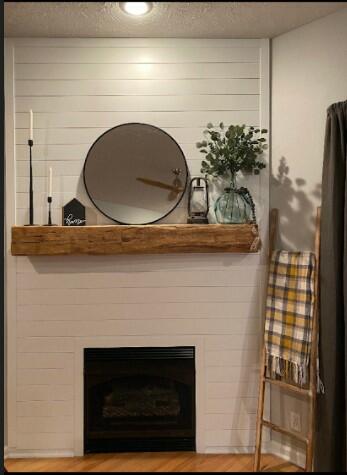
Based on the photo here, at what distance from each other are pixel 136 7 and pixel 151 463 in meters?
2.57

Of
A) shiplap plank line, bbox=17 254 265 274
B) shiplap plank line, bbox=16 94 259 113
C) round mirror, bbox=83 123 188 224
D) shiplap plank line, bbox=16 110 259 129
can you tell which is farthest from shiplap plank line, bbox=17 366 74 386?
shiplap plank line, bbox=16 94 259 113

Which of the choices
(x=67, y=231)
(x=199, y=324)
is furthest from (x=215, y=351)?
(x=67, y=231)

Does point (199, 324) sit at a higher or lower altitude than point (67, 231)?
lower

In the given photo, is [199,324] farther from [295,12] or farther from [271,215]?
[295,12]

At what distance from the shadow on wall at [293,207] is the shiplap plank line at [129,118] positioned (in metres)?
0.40

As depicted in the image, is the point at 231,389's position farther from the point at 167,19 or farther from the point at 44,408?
the point at 167,19

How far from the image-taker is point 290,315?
2.82m

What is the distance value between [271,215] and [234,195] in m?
0.29

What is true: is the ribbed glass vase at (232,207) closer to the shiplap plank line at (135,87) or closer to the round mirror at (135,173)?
the round mirror at (135,173)

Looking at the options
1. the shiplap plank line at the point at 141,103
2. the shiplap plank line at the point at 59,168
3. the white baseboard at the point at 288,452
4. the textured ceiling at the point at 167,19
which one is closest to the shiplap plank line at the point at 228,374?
the white baseboard at the point at 288,452

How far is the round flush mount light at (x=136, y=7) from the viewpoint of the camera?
2514 mm

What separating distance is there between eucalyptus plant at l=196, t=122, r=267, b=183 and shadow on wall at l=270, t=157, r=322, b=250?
0.16m

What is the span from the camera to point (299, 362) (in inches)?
108

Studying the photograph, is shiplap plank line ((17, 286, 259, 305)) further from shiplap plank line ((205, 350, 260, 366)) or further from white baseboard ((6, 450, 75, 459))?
white baseboard ((6, 450, 75, 459))
